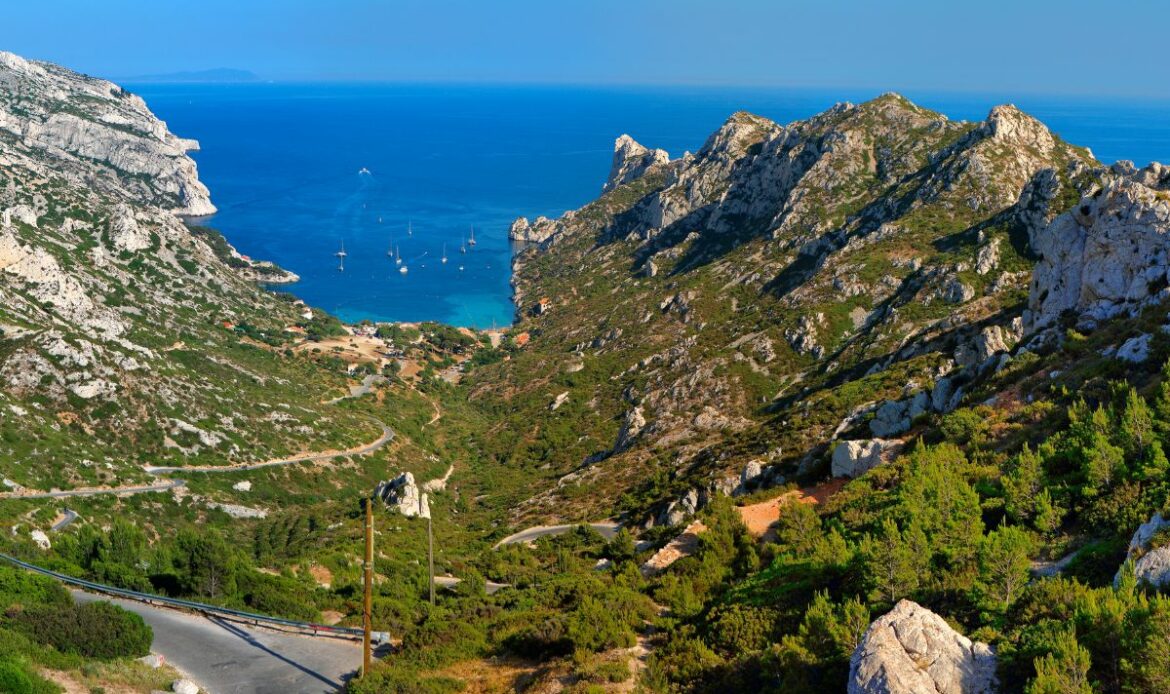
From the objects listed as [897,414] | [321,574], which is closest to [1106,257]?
[897,414]

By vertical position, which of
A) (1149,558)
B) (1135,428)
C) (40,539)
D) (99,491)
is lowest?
(40,539)

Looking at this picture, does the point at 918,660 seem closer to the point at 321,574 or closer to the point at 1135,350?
the point at 1135,350

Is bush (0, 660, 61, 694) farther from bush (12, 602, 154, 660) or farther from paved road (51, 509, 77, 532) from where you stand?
paved road (51, 509, 77, 532)

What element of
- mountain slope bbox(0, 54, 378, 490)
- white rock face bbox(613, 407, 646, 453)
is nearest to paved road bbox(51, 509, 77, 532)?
mountain slope bbox(0, 54, 378, 490)

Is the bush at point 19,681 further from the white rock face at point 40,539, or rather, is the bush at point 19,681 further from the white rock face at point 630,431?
the white rock face at point 630,431

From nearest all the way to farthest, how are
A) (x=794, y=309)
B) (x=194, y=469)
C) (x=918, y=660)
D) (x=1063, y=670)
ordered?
1. (x=1063, y=670)
2. (x=918, y=660)
3. (x=194, y=469)
4. (x=794, y=309)

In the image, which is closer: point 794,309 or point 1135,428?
point 1135,428

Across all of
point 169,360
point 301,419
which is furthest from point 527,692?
point 169,360

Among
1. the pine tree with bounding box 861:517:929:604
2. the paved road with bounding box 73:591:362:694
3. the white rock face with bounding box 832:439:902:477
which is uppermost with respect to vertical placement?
the white rock face with bounding box 832:439:902:477
